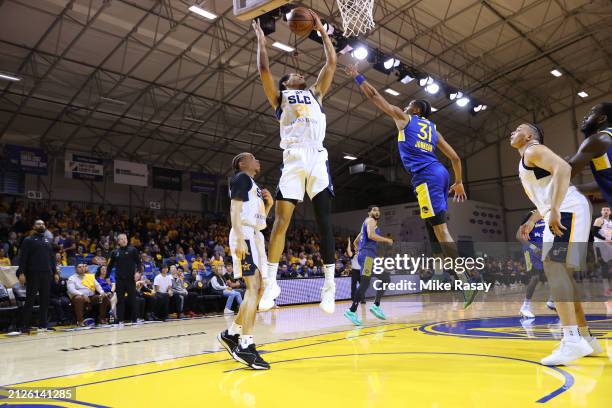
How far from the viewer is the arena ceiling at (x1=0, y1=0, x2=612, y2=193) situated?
1747 cm

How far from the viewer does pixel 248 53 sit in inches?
799

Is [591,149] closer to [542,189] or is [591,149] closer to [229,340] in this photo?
[542,189]

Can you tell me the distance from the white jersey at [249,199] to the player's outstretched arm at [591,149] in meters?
2.77

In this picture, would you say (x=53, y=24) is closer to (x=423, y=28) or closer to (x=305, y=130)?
(x=423, y=28)

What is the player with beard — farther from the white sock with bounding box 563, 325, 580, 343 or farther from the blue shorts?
A: the white sock with bounding box 563, 325, 580, 343

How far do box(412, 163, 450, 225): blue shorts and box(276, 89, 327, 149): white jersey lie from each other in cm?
147

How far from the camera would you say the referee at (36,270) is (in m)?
8.91

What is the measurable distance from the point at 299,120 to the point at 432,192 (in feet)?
5.83

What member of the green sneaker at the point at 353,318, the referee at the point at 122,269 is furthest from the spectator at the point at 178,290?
the green sneaker at the point at 353,318

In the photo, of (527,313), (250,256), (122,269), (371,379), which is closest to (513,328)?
(527,313)

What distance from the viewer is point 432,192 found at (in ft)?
17.4

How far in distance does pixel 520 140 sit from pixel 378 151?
2776cm

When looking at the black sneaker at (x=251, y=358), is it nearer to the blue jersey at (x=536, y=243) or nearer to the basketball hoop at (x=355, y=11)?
the basketball hoop at (x=355, y=11)

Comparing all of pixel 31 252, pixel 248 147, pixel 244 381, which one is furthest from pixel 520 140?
pixel 248 147
